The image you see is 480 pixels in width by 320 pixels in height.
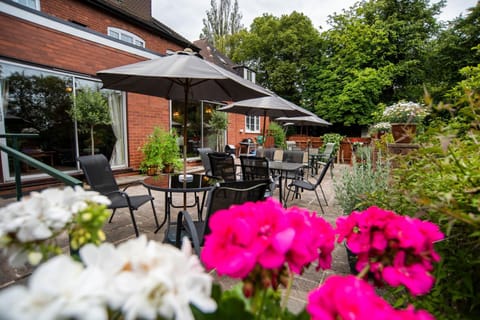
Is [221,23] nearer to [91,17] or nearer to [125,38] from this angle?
[125,38]

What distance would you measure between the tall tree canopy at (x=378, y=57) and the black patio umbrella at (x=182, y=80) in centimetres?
1451

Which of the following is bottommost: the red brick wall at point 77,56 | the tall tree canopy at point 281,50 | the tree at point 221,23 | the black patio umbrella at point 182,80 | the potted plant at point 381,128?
the potted plant at point 381,128

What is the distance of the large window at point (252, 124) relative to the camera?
1294 cm

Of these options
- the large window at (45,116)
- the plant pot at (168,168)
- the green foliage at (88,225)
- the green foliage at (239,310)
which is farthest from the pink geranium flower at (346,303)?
the plant pot at (168,168)

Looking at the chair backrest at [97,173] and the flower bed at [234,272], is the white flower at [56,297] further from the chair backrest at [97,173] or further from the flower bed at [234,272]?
the chair backrest at [97,173]

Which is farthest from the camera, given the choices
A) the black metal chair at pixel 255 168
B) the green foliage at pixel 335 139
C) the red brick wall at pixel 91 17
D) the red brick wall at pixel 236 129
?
the green foliage at pixel 335 139

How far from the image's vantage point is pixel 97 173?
3.05 metres

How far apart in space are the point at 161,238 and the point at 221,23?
2466 centimetres

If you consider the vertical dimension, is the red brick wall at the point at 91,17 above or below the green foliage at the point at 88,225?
above

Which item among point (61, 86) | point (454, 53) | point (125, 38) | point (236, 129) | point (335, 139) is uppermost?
point (454, 53)

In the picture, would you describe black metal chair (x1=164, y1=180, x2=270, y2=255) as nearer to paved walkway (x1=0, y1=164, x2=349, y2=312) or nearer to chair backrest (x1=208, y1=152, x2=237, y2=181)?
paved walkway (x1=0, y1=164, x2=349, y2=312)

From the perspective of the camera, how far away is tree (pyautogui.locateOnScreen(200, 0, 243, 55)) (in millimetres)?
22761

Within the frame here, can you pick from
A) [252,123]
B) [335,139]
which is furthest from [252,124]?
[335,139]

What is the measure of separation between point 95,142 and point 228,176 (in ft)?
12.3
